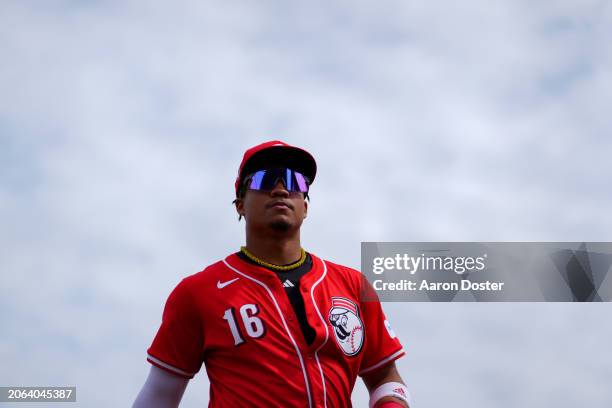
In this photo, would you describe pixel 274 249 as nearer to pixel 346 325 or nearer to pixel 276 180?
pixel 276 180

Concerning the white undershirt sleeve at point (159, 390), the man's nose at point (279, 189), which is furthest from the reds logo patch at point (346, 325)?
the white undershirt sleeve at point (159, 390)

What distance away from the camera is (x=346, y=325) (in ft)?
17.7

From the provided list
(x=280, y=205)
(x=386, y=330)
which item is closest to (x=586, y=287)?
(x=386, y=330)

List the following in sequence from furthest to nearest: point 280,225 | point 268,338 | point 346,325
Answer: point 280,225 → point 346,325 → point 268,338

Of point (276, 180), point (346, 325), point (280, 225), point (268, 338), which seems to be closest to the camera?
point (268, 338)

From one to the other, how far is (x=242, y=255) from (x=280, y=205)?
1.85 feet

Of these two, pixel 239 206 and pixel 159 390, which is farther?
pixel 239 206

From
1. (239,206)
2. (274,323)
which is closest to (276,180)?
(239,206)

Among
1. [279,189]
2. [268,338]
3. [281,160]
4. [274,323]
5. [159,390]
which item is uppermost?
[281,160]

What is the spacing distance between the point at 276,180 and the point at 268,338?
4.17ft

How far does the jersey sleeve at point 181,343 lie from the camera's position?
17.9 ft

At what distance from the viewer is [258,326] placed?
518 centimetres

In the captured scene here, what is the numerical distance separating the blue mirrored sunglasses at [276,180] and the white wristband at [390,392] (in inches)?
66.2

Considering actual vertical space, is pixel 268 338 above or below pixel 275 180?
below
